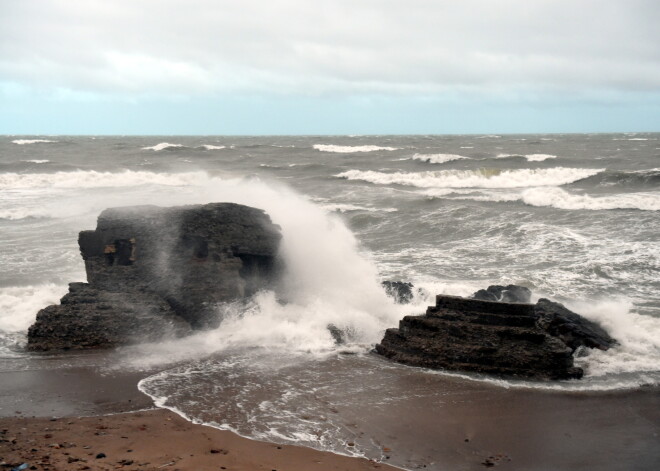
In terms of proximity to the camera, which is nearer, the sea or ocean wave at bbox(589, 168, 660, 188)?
the sea

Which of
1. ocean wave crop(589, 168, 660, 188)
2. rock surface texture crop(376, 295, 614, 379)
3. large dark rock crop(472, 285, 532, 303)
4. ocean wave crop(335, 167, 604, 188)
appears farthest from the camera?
ocean wave crop(335, 167, 604, 188)

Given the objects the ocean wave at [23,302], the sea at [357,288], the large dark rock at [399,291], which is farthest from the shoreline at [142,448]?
the large dark rock at [399,291]

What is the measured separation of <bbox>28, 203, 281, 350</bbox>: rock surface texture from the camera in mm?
9594

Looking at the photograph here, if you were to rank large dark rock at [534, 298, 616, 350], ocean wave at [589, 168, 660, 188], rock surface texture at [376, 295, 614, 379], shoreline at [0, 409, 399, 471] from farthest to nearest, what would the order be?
ocean wave at [589, 168, 660, 188], large dark rock at [534, 298, 616, 350], rock surface texture at [376, 295, 614, 379], shoreline at [0, 409, 399, 471]

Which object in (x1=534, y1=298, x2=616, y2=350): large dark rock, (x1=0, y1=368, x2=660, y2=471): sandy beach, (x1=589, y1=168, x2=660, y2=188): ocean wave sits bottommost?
(x1=0, y1=368, x2=660, y2=471): sandy beach

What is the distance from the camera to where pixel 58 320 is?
9.30 m

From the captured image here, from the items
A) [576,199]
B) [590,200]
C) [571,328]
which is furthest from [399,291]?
[576,199]

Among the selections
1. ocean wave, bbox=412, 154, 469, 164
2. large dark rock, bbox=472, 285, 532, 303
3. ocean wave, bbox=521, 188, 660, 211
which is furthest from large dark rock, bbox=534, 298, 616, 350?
ocean wave, bbox=412, 154, 469, 164

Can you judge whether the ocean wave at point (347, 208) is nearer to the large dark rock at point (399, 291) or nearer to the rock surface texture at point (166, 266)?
the large dark rock at point (399, 291)

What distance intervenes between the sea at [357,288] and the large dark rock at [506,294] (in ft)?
2.62

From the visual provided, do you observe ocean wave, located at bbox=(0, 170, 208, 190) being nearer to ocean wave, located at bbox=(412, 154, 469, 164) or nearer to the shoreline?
ocean wave, located at bbox=(412, 154, 469, 164)

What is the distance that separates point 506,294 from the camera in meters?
10.9

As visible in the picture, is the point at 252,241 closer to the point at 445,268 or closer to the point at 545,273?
the point at 445,268

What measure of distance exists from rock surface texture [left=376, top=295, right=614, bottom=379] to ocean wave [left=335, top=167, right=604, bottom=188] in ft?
75.9
